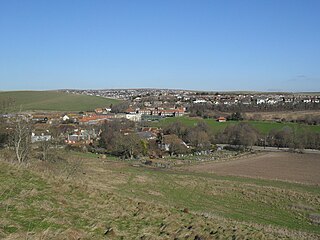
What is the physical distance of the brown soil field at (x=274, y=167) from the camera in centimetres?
4097

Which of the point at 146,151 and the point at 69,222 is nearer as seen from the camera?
the point at 69,222

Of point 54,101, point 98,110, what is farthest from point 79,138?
point 54,101

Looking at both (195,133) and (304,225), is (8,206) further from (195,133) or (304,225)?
(195,133)

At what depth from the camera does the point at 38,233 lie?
23.0 feet

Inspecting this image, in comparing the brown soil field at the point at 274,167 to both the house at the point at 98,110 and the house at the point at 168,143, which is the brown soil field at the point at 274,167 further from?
the house at the point at 98,110

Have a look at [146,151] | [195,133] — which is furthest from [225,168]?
[195,133]

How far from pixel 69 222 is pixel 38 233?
130cm

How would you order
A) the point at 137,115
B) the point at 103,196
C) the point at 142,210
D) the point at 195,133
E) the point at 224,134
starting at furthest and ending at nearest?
1. the point at 137,115
2. the point at 224,134
3. the point at 195,133
4. the point at 103,196
5. the point at 142,210

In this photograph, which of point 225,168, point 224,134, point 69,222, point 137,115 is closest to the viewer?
point 69,222

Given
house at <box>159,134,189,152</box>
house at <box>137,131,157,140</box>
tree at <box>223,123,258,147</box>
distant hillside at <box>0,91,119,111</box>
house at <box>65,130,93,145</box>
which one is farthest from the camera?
distant hillside at <box>0,91,119,111</box>

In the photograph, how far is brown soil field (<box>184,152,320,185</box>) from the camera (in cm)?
4097

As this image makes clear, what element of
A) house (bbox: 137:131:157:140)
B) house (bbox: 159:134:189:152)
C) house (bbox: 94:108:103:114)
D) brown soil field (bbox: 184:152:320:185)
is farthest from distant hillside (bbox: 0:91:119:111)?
brown soil field (bbox: 184:152:320:185)

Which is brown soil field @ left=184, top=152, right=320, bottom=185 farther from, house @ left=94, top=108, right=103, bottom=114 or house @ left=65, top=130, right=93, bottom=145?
house @ left=94, top=108, right=103, bottom=114

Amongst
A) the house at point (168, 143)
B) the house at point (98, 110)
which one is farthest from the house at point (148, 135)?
the house at point (98, 110)
